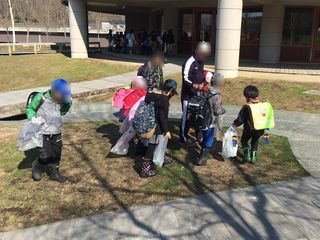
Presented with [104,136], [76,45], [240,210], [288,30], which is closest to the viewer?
[240,210]

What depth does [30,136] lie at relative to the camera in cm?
446

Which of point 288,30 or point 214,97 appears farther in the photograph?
point 288,30

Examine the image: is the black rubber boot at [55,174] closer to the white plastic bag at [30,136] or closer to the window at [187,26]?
the white plastic bag at [30,136]

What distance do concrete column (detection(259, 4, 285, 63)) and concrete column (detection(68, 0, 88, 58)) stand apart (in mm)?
9948

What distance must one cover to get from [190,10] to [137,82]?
17273 millimetres

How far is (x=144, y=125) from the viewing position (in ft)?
15.2

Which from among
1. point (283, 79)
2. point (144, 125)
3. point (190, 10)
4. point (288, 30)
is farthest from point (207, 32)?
point (144, 125)

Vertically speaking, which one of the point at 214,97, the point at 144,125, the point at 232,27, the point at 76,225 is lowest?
the point at 76,225

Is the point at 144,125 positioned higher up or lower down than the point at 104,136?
higher up

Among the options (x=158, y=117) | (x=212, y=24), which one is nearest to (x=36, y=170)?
(x=158, y=117)

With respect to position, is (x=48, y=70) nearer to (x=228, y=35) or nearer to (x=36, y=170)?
(x=228, y=35)

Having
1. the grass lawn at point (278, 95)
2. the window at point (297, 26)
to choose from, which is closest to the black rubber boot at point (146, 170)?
the grass lawn at point (278, 95)

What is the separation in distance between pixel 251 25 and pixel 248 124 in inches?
612

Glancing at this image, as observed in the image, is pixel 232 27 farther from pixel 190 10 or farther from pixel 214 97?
pixel 190 10
